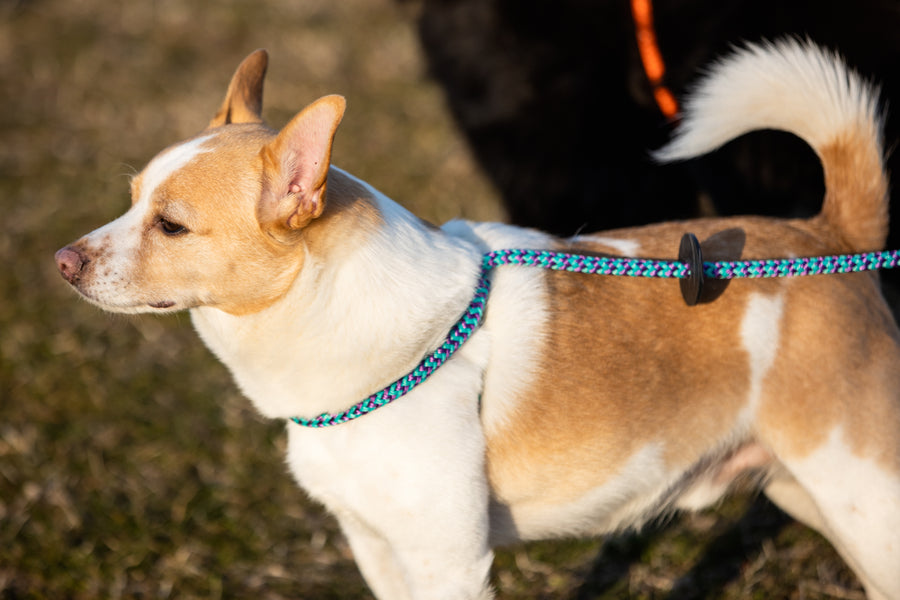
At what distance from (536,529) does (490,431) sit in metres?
0.33

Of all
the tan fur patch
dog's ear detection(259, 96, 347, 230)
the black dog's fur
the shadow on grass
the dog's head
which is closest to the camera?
dog's ear detection(259, 96, 347, 230)

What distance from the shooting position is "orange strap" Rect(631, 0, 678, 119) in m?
2.88

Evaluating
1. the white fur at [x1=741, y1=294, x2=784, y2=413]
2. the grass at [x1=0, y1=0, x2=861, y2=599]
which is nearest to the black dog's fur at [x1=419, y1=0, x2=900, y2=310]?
the grass at [x1=0, y1=0, x2=861, y2=599]

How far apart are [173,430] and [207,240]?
1.80m

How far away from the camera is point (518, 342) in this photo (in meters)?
1.94

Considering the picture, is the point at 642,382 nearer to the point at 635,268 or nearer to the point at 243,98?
the point at 635,268

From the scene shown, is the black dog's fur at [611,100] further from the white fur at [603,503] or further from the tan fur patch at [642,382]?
the white fur at [603,503]

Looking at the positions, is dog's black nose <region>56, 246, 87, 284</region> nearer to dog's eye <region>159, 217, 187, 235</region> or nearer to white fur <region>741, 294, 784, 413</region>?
dog's eye <region>159, 217, 187, 235</region>

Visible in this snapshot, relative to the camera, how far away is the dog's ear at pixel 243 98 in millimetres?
2207

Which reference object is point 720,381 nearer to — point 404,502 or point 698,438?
point 698,438

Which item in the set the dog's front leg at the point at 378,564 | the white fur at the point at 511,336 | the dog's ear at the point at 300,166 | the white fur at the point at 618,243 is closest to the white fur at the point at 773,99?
the white fur at the point at 618,243

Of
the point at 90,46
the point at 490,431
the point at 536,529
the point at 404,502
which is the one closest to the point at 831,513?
the point at 536,529

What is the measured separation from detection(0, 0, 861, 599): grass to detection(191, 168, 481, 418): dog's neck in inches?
42.4

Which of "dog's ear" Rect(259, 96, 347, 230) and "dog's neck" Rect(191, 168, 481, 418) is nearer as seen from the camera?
"dog's ear" Rect(259, 96, 347, 230)
